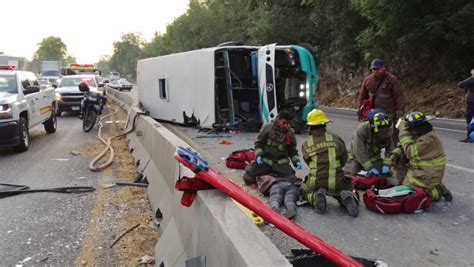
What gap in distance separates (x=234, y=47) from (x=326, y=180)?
725 centimetres

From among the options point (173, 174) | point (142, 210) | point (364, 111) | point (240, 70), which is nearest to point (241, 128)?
point (240, 70)

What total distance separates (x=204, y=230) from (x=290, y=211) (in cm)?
222

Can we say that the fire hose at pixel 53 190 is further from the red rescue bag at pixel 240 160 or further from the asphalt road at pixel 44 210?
the red rescue bag at pixel 240 160

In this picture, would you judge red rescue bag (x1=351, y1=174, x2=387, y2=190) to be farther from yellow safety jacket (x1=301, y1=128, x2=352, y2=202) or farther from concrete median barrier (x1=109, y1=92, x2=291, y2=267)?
concrete median barrier (x1=109, y1=92, x2=291, y2=267)

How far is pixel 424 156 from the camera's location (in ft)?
17.9

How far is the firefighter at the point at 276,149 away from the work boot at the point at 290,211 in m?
0.99

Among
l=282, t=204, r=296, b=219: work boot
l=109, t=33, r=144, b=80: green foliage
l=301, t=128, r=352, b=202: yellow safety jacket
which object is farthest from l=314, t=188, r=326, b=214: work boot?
l=109, t=33, r=144, b=80: green foliage

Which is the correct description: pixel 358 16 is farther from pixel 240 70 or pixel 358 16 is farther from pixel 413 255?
pixel 413 255

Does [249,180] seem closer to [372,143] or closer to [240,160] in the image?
[240,160]

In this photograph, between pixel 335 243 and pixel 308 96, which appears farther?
pixel 308 96

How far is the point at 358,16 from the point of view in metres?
23.1

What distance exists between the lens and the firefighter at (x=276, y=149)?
6.21 meters

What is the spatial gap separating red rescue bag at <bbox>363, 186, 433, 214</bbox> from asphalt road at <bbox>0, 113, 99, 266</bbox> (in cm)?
323

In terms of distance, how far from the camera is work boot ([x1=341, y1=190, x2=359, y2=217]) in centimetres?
515
